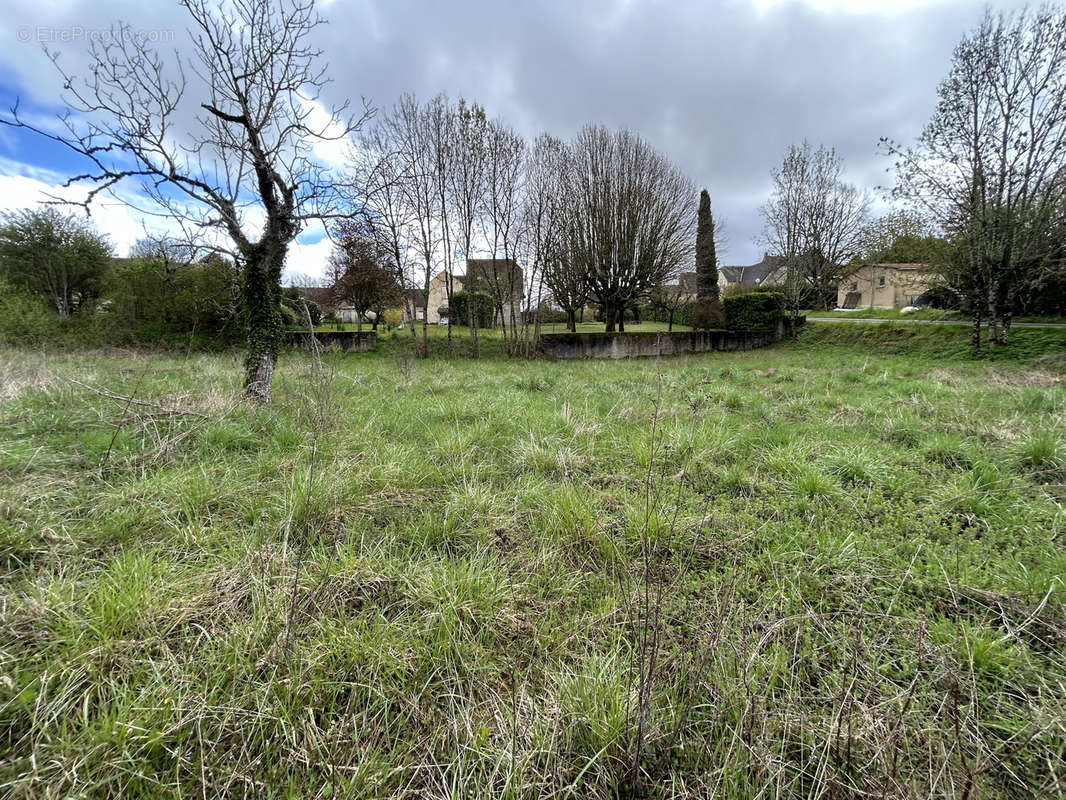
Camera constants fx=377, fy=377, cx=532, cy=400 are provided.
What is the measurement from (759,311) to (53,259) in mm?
33355

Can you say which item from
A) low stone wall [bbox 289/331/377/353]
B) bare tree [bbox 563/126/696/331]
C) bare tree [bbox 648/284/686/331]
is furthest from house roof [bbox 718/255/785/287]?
low stone wall [bbox 289/331/377/353]

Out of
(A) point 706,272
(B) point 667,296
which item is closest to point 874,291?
(A) point 706,272

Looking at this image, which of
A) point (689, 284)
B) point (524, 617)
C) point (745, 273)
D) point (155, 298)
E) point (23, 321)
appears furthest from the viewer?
point (745, 273)

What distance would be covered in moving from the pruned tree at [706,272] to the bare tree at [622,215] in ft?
12.6

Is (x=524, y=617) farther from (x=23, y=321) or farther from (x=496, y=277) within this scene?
(x=23, y=321)

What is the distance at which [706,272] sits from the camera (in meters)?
23.5

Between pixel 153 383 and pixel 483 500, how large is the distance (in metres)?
6.83

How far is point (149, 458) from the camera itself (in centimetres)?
314

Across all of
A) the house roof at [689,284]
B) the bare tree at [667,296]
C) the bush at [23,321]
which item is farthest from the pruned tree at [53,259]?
the house roof at [689,284]

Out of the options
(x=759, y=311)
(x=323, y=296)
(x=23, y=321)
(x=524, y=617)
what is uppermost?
(x=323, y=296)

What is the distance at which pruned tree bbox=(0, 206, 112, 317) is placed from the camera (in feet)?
51.5

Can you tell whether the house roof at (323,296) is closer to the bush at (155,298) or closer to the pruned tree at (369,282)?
the pruned tree at (369,282)

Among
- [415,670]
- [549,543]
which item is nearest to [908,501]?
[549,543]

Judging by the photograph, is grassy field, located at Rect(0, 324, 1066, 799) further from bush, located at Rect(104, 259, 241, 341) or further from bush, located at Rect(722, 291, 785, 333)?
bush, located at Rect(722, 291, 785, 333)
